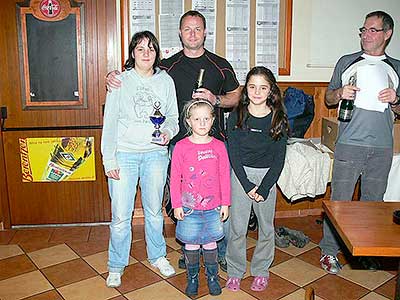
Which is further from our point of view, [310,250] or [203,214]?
[310,250]

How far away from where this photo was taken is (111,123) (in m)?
2.48

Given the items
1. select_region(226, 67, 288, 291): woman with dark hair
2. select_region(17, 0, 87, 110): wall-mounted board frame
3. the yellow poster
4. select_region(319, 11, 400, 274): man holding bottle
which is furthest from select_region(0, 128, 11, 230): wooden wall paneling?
select_region(319, 11, 400, 274): man holding bottle

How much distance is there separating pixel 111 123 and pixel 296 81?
185cm

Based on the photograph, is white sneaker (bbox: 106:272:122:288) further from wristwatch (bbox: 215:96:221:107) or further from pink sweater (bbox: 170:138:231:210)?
wristwatch (bbox: 215:96:221:107)

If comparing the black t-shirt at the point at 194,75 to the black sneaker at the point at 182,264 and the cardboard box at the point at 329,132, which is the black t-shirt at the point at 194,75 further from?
the cardboard box at the point at 329,132

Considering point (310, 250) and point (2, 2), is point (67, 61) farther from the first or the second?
point (310, 250)

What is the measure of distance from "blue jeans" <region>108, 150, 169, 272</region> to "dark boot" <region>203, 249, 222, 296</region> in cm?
40

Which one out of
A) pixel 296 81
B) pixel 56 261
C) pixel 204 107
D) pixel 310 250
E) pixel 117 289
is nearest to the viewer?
pixel 204 107

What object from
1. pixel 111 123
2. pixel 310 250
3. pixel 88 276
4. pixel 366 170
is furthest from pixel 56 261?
pixel 366 170

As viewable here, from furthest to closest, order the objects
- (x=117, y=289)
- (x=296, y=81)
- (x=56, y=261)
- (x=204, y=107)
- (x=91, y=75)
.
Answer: (x=296, y=81) → (x=91, y=75) → (x=56, y=261) → (x=117, y=289) → (x=204, y=107)

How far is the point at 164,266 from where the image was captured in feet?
9.21

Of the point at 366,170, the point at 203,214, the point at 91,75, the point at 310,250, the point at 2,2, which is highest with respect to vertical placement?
the point at 2,2

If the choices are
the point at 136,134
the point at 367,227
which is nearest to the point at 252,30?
the point at 136,134

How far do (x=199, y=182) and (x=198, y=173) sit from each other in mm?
51
